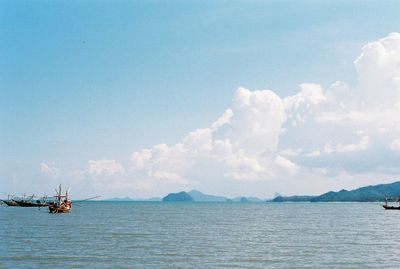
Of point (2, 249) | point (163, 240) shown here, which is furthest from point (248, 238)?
point (2, 249)

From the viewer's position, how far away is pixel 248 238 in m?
77.8

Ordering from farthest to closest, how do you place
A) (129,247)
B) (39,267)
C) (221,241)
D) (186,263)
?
(221,241), (129,247), (186,263), (39,267)

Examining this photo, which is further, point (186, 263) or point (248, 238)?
point (248, 238)

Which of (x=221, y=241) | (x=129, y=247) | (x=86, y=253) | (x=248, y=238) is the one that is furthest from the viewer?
(x=248, y=238)

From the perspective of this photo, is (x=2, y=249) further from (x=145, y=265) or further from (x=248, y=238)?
(x=248, y=238)

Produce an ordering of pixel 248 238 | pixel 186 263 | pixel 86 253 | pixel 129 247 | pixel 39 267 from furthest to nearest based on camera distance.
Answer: pixel 248 238 < pixel 129 247 < pixel 86 253 < pixel 186 263 < pixel 39 267

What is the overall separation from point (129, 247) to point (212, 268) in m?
19.8

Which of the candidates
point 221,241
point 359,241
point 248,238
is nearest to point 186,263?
point 221,241

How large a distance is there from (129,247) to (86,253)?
789 cm

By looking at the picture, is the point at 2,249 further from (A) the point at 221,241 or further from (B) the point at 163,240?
(A) the point at 221,241

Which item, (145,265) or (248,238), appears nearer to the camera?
(145,265)

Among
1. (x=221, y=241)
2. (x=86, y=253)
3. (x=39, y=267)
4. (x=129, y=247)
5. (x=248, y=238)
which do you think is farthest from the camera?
(x=248, y=238)

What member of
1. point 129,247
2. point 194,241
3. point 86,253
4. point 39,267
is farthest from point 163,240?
point 39,267

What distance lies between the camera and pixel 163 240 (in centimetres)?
7438
